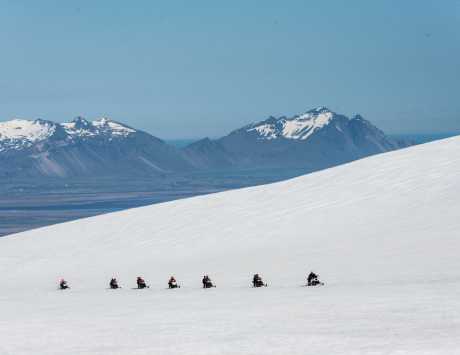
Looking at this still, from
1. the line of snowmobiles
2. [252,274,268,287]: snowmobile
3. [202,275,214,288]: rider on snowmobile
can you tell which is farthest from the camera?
[202,275,214,288]: rider on snowmobile

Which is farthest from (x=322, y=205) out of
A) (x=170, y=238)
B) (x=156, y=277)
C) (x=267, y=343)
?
(x=267, y=343)

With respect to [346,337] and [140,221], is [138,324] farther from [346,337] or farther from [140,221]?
[140,221]

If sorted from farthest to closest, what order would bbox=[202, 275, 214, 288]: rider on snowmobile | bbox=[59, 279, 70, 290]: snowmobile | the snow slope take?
1. bbox=[59, 279, 70, 290]: snowmobile
2. bbox=[202, 275, 214, 288]: rider on snowmobile
3. the snow slope

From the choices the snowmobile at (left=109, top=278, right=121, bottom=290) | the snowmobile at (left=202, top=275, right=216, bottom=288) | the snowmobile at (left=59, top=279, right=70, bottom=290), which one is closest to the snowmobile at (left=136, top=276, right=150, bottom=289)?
the snowmobile at (left=109, top=278, right=121, bottom=290)

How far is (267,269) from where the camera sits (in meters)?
28.9

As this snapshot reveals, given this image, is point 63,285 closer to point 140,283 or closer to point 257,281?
point 140,283

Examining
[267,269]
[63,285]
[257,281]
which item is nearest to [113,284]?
[63,285]

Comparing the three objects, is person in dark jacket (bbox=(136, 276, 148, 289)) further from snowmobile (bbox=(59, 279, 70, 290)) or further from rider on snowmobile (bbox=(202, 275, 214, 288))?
snowmobile (bbox=(59, 279, 70, 290))

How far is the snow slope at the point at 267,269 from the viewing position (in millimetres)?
16203

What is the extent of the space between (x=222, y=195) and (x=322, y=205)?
28.5 ft

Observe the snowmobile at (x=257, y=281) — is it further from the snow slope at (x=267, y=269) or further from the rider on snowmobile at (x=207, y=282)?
the rider on snowmobile at (x=207, y=282)

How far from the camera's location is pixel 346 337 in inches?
610

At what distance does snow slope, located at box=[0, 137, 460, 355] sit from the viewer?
16203 millimetres

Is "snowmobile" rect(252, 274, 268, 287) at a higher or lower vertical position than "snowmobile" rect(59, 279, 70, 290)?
Answer: lower
